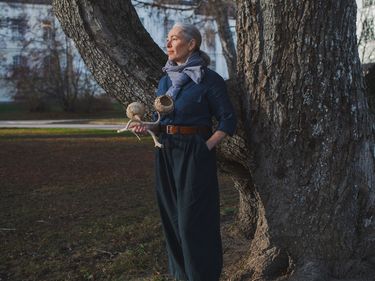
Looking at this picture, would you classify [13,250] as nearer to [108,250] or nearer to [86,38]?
[108,250]

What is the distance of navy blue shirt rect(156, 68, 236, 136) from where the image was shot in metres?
3.58

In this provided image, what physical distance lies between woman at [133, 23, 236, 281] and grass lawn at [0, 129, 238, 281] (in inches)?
39.8

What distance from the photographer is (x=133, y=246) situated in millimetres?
5559

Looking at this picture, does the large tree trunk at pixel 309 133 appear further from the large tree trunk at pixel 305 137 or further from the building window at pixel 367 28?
the building window at pixel 367 28

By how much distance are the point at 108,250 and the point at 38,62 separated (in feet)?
116

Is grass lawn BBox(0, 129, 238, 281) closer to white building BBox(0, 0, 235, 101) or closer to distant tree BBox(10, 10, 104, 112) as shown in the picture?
white building BBox(0, 0, 235, 101)

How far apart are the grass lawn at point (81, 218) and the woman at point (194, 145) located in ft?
3.31

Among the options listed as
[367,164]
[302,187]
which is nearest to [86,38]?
[302,187]

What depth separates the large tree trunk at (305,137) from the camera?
374 cm

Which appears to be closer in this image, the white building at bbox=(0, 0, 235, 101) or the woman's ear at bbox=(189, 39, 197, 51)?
the woman's ear at bbox=(189, 39, 197, 51)

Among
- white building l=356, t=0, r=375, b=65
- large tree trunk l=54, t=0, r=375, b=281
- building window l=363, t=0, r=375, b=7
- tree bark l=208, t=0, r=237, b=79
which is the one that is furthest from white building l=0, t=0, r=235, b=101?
Answer: large tree trunk l=54, t=0, r=375, b=281

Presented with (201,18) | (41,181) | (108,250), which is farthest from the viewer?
(201,18)

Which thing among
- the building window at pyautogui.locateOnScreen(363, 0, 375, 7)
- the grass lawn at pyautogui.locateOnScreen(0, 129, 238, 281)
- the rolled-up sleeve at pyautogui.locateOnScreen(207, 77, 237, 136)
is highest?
the building window at pyautogui.locateOnScreen(363, 0, 375, 7)

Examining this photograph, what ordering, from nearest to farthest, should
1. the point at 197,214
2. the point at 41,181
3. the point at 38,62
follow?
the point at 197,214 < the point at 41,181 < the point at 38,62
